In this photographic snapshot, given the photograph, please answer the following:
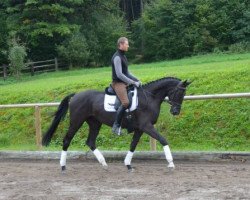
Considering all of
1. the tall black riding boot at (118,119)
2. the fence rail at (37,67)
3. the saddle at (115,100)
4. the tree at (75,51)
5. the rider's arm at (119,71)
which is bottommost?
the fence rail at (37,67)

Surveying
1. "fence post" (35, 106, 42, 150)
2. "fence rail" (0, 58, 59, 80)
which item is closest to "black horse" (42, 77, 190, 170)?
"fence post" (35, 106, 42, 150)

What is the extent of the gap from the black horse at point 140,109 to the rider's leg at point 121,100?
21cm

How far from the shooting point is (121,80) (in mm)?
9289

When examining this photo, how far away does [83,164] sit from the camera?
10.8 meters

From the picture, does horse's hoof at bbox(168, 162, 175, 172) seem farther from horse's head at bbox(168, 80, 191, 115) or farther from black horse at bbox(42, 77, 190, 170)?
horse's head at bbox(168, 80, 191, 115)

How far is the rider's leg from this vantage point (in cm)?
924

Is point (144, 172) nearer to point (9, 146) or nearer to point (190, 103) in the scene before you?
point (190, 103)

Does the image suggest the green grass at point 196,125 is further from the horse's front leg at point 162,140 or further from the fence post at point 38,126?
the horse's front leg at point 162,140

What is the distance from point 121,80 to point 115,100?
0.49 meters

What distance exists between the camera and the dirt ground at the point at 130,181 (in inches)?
289

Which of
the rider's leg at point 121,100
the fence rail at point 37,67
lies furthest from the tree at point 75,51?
the rider's leg at point 121,100

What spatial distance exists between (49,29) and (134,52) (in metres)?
10.8

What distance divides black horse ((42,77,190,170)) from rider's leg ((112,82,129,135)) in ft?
0.69

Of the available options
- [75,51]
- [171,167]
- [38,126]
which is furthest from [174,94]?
[75,51]
